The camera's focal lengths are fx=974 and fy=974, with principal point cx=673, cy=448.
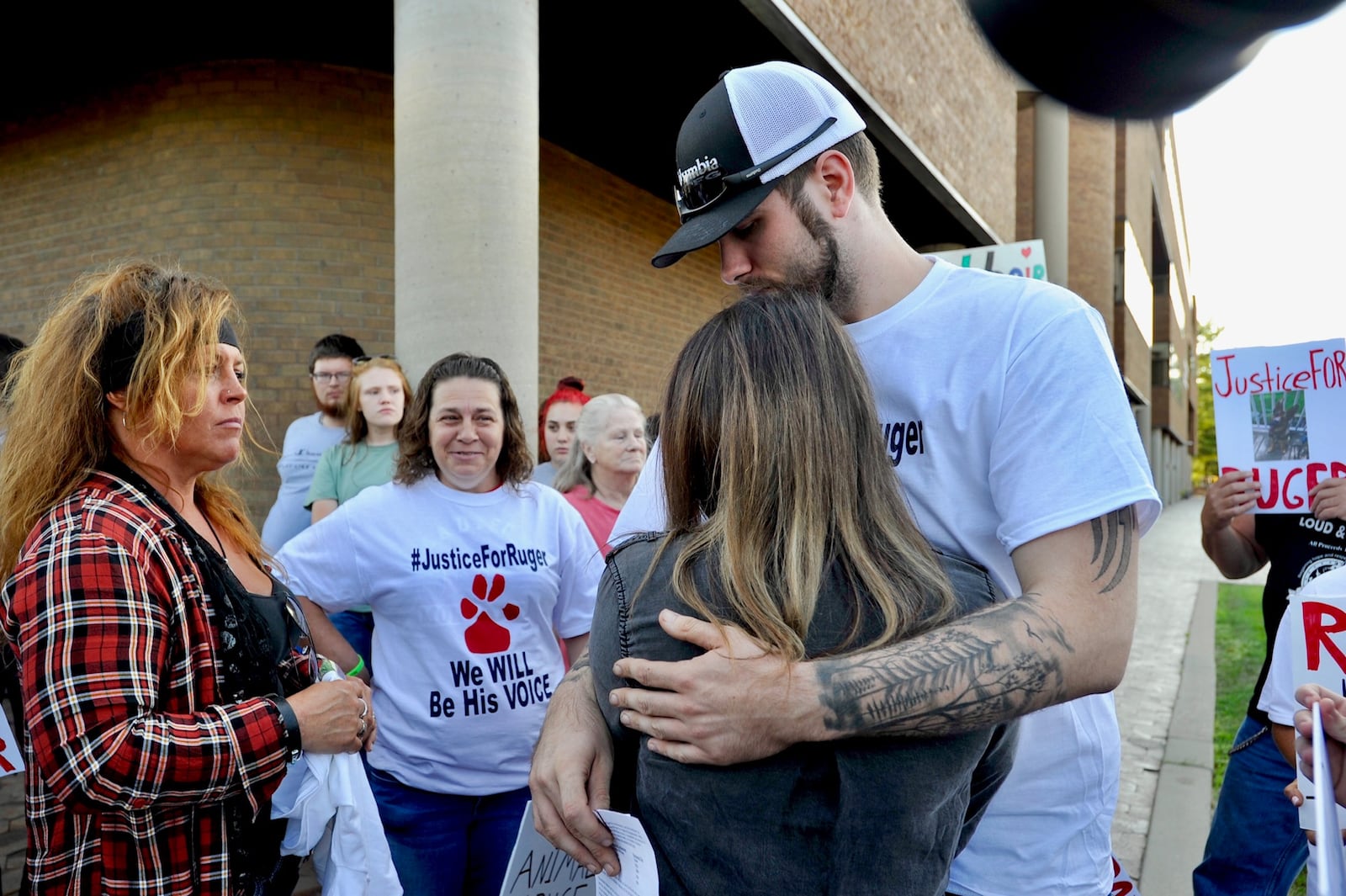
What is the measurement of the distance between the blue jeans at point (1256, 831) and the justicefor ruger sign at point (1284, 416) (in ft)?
2.65

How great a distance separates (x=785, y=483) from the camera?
4.33 feet

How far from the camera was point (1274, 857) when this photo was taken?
3.04m

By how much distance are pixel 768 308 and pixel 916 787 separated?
68 centimetres

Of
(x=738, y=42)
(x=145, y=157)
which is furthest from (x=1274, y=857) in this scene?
(x=145, y=157)

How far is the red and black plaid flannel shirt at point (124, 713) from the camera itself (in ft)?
5.65

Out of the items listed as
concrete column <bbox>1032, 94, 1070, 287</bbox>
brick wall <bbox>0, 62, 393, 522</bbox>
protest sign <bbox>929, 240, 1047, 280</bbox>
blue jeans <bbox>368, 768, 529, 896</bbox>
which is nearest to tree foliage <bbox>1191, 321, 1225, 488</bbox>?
concrete column <bbox>1032, 94, 1070, 287</bbox>

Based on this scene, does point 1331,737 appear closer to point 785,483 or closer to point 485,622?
point 785,483

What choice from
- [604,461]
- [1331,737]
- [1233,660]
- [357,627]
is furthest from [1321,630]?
[1233,660]

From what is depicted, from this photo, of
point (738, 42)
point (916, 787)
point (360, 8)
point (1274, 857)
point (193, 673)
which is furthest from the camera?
point (738, 42)

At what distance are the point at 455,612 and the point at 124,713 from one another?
133cm

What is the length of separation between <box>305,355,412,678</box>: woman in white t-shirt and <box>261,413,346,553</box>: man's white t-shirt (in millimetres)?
467

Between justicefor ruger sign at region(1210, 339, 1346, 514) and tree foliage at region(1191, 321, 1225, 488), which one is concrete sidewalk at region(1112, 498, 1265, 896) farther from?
tree foliage at region(1191, 321, 1225, 488)

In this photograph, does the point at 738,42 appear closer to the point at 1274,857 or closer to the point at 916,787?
the point at 1274,857

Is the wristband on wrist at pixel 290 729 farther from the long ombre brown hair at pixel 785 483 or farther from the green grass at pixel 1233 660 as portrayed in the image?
the green grass at pixel 1233 660
